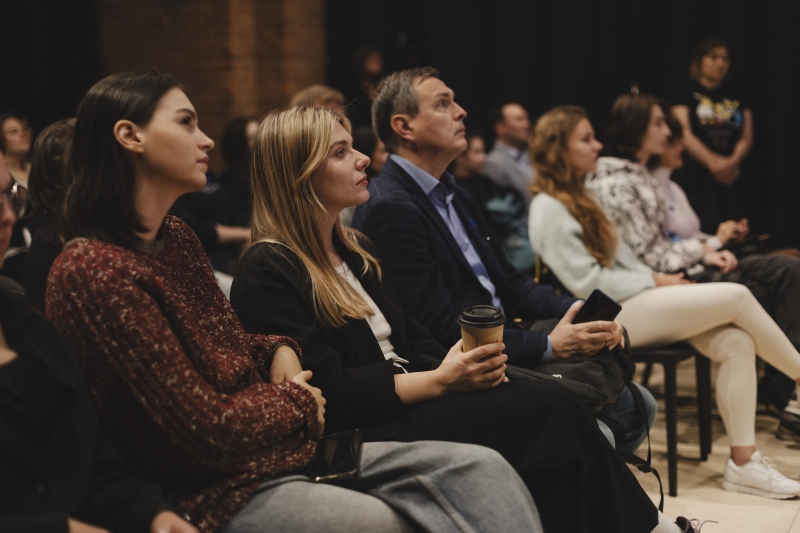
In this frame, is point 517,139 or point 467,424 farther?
point 517,139

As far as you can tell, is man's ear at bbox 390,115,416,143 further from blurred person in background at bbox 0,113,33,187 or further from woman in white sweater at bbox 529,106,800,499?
blurred person in background at bbox 0,113,33,187

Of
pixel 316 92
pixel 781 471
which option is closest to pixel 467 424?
pixel 781 471

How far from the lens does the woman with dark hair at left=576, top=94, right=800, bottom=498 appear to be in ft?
7.51

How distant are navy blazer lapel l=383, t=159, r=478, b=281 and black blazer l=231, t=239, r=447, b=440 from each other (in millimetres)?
569

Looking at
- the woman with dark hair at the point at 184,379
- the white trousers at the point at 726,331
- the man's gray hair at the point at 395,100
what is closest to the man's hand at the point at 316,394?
the woman with dark hair at the point at 184,379

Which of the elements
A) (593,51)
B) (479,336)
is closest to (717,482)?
(479,336)

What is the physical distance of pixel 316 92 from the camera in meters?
3.79

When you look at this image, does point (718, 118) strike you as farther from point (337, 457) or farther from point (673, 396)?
point (337, 457)

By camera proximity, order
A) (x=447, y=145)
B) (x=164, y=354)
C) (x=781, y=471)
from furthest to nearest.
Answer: (x=781, y=471)
(x=447, y=145)
(x=164, y=354)

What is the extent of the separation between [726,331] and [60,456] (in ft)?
6.87

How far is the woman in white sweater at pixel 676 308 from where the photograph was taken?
229 centimetres

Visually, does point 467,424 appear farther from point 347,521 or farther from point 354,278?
point 354,278

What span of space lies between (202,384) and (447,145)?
127 cm

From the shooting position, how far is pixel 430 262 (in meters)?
1.98
